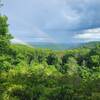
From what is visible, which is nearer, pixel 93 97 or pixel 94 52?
Answer: pixel 93 97

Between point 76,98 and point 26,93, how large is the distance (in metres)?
4.09

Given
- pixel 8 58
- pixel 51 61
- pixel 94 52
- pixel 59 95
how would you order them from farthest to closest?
pixel 51 61, pixel 94 52, pixel 8 58, pixel 59 95

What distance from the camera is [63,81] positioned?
2911 centimetres

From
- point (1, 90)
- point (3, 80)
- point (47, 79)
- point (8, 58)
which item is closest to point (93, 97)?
point (1, 90)

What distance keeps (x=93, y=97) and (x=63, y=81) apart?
26.7 feet

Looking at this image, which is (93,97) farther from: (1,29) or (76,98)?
(1,29)

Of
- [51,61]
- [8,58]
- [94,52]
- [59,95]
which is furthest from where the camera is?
[51,61]

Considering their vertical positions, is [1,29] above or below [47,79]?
above

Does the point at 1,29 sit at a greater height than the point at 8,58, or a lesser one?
greater

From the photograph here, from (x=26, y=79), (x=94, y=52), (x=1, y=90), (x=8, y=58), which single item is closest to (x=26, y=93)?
(x=1, y=90)

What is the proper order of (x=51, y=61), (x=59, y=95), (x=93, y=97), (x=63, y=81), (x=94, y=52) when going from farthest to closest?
(x=51, y=61)
(x=94, y=52)
(x=63, y=81)
(x=59, y=95)
(x=93, y=97)

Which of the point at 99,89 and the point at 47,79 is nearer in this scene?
the point at 99,89

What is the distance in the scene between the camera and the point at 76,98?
2208cm

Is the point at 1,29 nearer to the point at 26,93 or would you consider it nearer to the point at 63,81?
the point at 63,81
